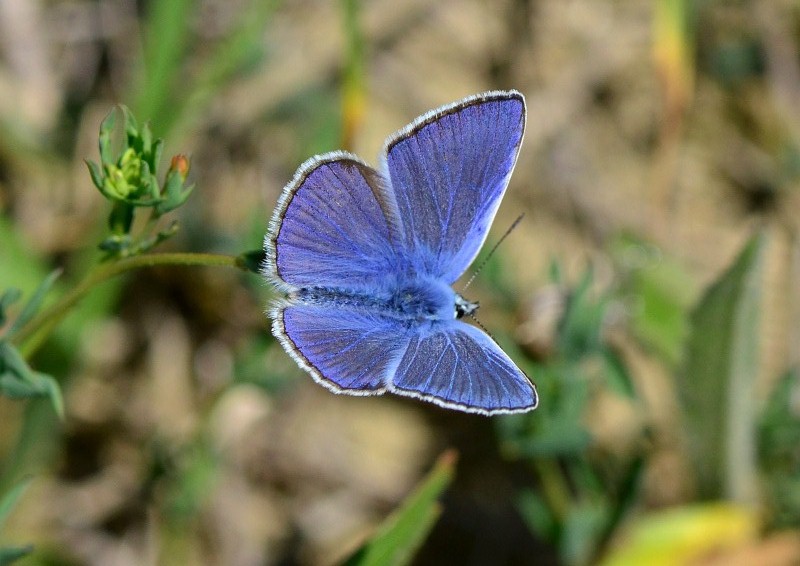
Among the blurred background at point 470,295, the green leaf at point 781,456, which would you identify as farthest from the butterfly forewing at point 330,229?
the green leaf at point 781,456

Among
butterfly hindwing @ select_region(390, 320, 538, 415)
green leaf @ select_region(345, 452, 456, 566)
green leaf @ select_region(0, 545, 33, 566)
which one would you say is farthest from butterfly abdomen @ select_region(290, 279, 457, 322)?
green leaf @ select_region(0, 545, 33, 566)

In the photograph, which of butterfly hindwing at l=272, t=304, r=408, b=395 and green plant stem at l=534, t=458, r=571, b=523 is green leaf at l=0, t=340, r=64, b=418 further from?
green plant stem at l=534, t=458, r=571, b=523

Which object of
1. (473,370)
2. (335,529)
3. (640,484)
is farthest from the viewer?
(335,529)

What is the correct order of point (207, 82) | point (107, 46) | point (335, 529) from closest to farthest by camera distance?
point (207, 82)
point (335, 529)
point (107, 46)

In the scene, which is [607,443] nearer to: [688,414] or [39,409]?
[688,414]

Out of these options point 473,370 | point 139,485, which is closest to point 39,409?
point 139,485

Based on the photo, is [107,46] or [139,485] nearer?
[139,485]
